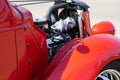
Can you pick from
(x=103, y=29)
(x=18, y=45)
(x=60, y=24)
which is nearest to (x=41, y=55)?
(x=18, y=45)

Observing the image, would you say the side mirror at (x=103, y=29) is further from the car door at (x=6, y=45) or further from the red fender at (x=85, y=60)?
the car door at (x=6, y=45)

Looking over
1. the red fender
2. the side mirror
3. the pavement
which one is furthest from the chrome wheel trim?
the pavement

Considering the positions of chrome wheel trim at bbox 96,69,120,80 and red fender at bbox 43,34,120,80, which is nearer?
red fender at bbox 43,34,120,80

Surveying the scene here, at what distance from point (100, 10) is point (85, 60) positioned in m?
8.82

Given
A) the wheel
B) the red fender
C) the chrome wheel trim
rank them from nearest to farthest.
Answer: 1. the red fender
2. the wheel
3. the chrome wheel trim

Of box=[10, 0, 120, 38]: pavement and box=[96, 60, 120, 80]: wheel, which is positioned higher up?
box=[96, 60, 120, 80]: wheel

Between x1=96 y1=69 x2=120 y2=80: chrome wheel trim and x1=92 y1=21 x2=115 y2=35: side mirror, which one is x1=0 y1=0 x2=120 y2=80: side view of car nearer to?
x1=96 y1=69 x2=120 y2=80: chrome wheel trim

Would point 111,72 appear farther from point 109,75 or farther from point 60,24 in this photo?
point 60,24

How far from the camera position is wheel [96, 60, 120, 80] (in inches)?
145

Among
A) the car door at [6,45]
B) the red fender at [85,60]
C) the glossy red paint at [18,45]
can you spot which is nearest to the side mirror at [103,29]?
the red fender at [85,60]

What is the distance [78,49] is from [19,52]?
656mm

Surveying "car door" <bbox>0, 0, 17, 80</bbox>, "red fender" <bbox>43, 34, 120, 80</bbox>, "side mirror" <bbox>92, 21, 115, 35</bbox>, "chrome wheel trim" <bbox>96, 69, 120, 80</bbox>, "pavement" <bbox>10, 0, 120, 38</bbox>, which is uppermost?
"car door" <bbox>0, 0, 17, 80</bbox>

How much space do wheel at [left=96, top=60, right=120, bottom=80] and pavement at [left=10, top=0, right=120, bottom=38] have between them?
553 cm

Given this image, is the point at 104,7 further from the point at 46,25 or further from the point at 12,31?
the point at 12,31
